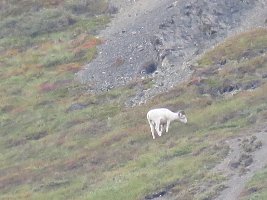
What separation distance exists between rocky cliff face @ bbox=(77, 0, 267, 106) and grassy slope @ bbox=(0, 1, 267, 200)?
1.53 meters

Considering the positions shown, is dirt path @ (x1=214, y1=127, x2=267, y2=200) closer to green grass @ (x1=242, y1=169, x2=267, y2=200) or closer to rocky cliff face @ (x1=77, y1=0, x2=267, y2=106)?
green grass @ (x1=242, y1=169, x2=267, y2=200)

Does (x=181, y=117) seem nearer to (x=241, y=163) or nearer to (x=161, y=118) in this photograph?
(x=161, y=118)

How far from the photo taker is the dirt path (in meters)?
36.7

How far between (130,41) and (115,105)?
1232cm

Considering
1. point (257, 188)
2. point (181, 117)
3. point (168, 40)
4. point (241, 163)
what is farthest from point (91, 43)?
point (257, 188)

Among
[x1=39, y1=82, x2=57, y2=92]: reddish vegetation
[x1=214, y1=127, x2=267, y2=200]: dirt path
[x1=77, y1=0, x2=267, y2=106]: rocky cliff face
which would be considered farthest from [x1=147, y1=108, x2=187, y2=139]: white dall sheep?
[x1=39, y1=82, x2=57, y2=92]: reddish vegetation

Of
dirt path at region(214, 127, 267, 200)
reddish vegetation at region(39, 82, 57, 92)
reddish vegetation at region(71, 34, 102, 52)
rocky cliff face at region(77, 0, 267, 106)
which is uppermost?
dirt path at region(214, 127, 267, 200)

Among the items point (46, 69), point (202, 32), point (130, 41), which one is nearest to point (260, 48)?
point (202, 32)

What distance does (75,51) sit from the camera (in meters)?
73.4

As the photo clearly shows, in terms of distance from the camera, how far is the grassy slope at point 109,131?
137 ft

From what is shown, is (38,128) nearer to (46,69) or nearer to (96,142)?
(96,142)

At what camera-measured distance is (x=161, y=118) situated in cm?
4797

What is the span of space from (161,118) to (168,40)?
18.4m

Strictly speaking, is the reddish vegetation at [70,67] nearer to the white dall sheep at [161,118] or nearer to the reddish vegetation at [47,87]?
the reddish vegetation at [47,87]
